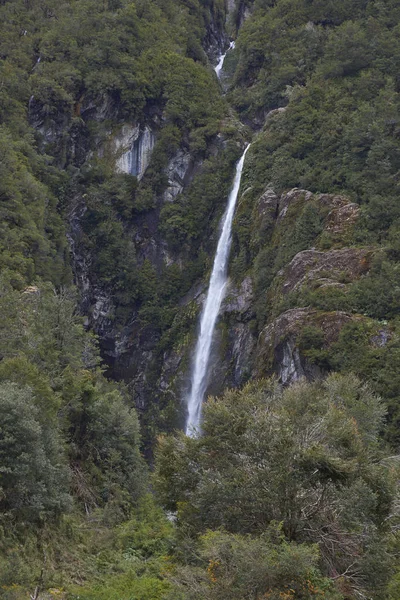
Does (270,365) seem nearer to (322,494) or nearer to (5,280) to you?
(5,280)

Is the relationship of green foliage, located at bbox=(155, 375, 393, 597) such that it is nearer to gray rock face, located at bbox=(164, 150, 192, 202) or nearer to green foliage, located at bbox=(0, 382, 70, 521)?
green foliage, located at bbox=(0, 382, 70, 521)

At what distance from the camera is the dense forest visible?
1156cm

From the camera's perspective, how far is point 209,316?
39250 millimetres

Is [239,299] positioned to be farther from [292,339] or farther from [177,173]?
[177,173]

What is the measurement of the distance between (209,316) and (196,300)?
3350 millimetres

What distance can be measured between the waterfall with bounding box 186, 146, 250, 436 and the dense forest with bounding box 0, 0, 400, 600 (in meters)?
1.17

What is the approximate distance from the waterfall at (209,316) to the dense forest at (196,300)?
1.17 metres

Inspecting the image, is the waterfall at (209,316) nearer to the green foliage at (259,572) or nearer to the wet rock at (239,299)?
the wet rock at (239,299)

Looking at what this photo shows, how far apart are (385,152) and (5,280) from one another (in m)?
21.9

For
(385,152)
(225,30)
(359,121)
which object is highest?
(225,30)

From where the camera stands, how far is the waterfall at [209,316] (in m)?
36.5

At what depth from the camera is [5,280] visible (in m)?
28.2

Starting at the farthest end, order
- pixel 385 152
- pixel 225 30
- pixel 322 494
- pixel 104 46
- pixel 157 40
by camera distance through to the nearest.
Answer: pixel 225 30
pixel 157 40
pixel 104 46
pixel 385 152
pixel 322 494

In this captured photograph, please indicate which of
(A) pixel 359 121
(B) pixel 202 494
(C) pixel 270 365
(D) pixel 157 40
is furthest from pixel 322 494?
(D) pixel 157 40
